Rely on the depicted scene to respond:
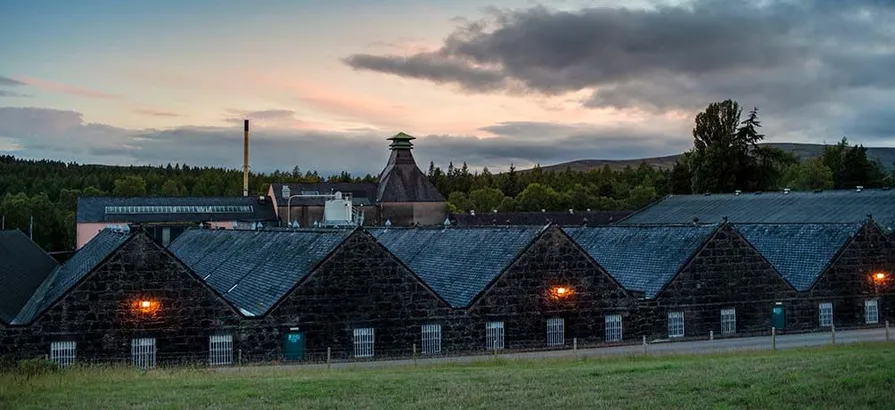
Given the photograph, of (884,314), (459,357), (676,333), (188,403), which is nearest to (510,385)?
(188,403)

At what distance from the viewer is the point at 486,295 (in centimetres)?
3306

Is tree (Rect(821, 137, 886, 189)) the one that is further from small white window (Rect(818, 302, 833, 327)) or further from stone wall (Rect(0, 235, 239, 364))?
stone wall (Rect(0, 235, 239, 364))

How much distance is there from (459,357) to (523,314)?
3717 millimetres

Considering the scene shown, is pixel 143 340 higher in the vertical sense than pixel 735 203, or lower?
lower

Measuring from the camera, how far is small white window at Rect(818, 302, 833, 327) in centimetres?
3922

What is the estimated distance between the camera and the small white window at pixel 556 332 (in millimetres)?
33812

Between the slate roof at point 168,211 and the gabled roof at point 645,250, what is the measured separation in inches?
2285

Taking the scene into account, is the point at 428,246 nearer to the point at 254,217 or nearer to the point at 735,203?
the point at 735,203

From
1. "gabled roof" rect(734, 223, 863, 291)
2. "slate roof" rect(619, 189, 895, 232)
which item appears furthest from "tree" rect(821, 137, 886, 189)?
"gabled roof" rect(734, 223, 863, 291)

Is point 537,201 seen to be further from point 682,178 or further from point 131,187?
point 131,187

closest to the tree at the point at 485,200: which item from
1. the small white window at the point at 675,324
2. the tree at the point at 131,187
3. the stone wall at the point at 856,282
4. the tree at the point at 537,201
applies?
the tree at the point at 537,201

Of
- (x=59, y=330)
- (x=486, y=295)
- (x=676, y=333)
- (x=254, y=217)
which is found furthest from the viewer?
(x=254, y=217)

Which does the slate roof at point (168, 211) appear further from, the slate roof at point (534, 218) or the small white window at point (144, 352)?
the small white window at point (144, 352)

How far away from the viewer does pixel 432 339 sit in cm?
3188
